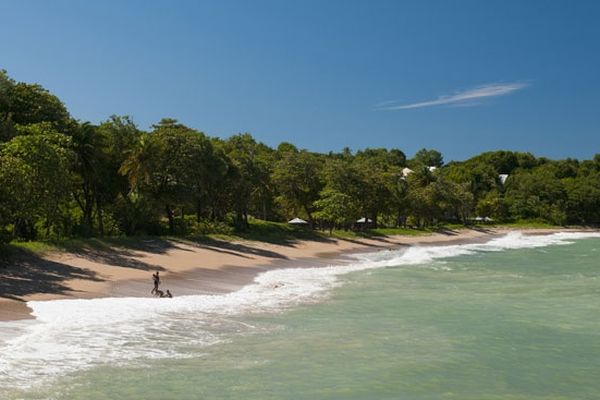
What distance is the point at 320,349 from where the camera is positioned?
47.9 ft

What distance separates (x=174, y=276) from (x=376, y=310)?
1224 cm

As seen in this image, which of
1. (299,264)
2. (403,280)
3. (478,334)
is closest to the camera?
(478,334)

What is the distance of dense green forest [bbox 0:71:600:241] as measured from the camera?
2994cm

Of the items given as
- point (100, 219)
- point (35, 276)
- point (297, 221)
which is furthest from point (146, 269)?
point (297, 221)

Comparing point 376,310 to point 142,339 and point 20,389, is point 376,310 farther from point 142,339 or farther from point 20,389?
point 20,389

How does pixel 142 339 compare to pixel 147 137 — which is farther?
pixel 147 137

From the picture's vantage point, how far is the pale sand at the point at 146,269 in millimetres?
21234

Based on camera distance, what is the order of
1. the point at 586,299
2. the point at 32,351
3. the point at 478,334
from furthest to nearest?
the point at 586,299
the point at 478,334
the point at 32,351

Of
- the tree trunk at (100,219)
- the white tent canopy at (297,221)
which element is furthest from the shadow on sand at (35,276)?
the white tent canopy at (297,221)

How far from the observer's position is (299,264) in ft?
127

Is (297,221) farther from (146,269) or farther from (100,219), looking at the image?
(146,269)

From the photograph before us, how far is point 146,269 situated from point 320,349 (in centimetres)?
1708

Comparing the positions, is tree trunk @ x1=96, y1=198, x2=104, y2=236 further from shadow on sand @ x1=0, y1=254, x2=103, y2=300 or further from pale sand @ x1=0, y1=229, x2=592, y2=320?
shadow on sand @ x1=0, y1=254, x2=103, y2=300

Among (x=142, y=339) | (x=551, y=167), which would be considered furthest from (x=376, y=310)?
(x=551, y=167)
